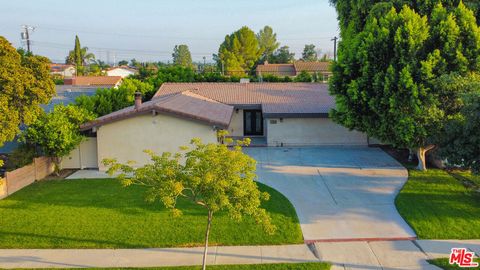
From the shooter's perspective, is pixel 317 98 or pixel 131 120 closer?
pixel 131 120

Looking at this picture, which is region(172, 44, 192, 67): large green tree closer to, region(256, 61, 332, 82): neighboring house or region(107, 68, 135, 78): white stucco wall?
region(107, 68, 135, 78): white stucco wall

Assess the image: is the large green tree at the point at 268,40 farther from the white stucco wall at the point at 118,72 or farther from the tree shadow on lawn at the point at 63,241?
the tree shadow on lawn at the point at 63,241

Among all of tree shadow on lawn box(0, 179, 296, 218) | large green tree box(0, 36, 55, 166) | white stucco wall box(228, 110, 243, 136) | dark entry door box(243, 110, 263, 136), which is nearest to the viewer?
tree shadow on lawn box(0, 179, 296, 218)

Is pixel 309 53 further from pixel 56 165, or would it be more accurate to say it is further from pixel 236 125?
pixel 56 165

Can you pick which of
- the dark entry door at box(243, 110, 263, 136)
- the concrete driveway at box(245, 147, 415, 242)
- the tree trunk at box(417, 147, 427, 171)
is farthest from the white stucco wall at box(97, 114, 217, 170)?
the tree trunk at box(417, 147, 427, 171)

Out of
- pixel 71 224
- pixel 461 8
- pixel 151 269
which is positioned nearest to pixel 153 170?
pixel 151 269

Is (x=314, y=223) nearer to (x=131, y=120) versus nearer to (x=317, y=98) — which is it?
(x=131, y=120)

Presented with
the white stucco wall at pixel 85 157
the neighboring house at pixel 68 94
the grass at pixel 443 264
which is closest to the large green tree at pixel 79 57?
the neighboring house at pixel 68 94
